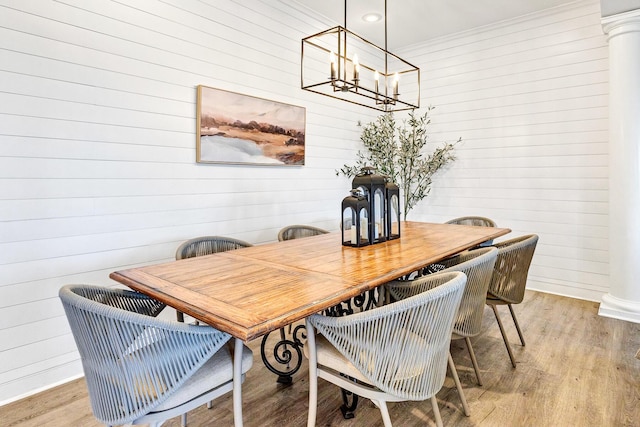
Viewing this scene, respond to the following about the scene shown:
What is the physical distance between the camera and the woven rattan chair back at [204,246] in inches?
90.0

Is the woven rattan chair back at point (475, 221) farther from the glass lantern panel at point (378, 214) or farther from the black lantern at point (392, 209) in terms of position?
the glass lantern panel at point (378, 214)

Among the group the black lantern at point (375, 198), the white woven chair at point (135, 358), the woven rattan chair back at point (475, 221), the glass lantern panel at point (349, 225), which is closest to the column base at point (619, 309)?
the woven rattan chair back at point (475, 221)

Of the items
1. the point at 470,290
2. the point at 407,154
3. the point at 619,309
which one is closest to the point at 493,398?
the point at 470,290

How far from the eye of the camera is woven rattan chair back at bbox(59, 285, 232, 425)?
117cm

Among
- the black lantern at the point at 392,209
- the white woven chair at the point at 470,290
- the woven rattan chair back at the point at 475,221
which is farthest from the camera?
the woven rattan chair back at the point at 475,221

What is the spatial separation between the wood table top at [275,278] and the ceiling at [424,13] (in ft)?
8.81

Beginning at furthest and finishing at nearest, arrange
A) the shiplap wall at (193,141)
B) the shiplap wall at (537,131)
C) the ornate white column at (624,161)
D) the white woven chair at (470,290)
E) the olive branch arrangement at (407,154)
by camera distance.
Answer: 1. the olive branch arrangement at (407,154)
2. the shiplap wall at (537,131)
3. the ornate white column at (624,161)
4. the shiplap wall at (193,141)
5. the white woven chair at (470,290)

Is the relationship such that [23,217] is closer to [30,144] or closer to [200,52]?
[30,144]

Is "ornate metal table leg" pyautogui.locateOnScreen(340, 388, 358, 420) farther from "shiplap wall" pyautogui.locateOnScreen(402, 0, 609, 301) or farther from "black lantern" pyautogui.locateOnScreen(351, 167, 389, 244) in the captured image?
"shiplap wall" pyautogui.locateOnScreen(402, 0, 609, 301)

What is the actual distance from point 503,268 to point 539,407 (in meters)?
0.79

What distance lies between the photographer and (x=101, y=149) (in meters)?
2.37

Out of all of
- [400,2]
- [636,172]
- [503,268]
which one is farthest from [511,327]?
[400,2]

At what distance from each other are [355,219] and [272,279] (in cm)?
84

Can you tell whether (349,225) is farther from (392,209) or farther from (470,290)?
(470,290)
